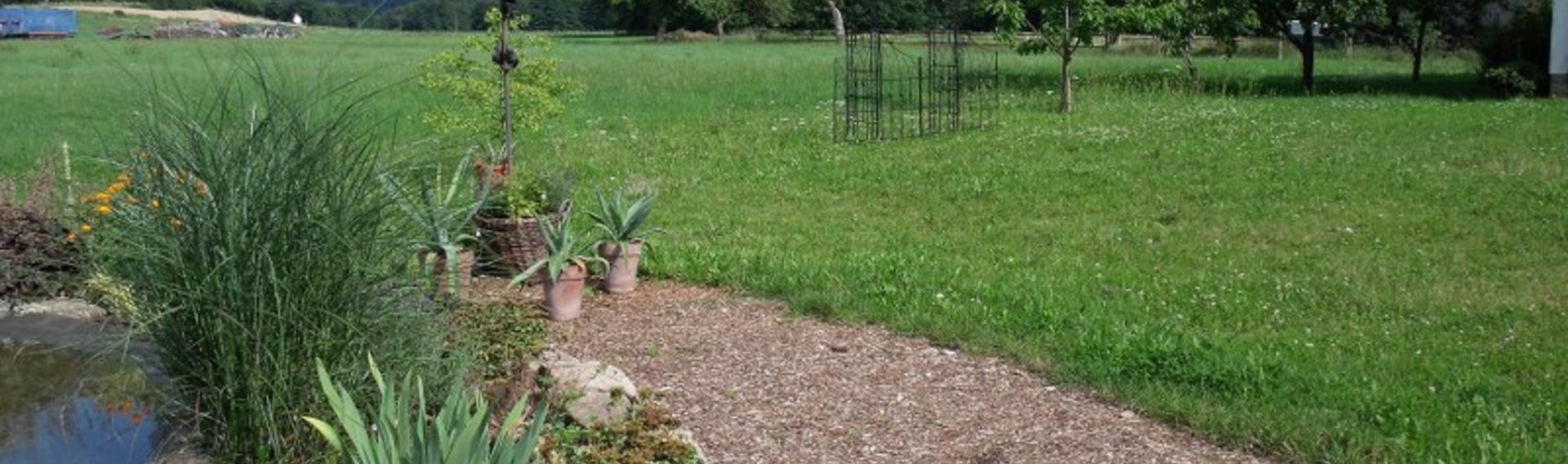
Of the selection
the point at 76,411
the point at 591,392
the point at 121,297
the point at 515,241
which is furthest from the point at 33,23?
the point at 591,392

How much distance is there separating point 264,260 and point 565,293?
275cm

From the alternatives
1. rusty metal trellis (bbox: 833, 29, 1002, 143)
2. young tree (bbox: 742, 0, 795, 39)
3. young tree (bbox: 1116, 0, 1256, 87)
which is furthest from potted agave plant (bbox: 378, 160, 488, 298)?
young tree (bbox: 742, 0, 795, 39)

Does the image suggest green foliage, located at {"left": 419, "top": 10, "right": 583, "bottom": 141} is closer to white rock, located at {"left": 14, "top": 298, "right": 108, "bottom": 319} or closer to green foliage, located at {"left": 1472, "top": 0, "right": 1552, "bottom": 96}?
white rock, located at {"left": 14, "top": 298, "right": 108, "bottom": 319}

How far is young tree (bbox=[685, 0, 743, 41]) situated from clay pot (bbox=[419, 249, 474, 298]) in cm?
6225

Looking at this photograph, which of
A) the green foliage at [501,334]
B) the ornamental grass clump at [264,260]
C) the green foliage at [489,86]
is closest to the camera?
the ornamental grass clump at [264,260]

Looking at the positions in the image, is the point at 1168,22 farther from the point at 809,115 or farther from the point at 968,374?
the point at 968,374

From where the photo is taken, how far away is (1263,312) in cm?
776

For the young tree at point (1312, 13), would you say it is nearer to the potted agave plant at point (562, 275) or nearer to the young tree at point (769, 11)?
the potted agave plant at point (562, 275)

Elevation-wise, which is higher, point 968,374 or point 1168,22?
point 1168,22

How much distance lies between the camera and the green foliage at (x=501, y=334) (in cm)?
601

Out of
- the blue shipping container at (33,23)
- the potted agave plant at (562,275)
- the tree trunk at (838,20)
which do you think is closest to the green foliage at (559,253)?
the potted agave plant at (562,275)

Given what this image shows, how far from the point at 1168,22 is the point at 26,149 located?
13.6 meters

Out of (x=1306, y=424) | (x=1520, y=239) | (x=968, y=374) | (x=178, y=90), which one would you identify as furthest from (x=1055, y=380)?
(x=1520, y=239)

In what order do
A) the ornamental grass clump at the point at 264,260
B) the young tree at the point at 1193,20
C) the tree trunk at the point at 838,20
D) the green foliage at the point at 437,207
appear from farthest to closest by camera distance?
1. the tree trunk at the point at 838,20
2. the young tree at the point at 1193,20
3. the green foliage at the point at 437,207
4. the ornamental grass clump at the point at 264,260
